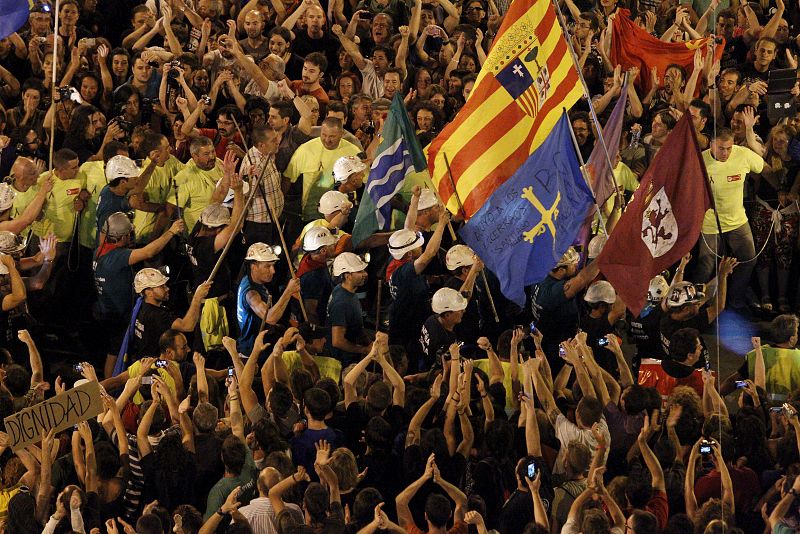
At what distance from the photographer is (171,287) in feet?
57.3

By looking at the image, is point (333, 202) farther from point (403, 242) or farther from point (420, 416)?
point (420, 416)

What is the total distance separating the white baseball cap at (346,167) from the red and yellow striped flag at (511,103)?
145 cm

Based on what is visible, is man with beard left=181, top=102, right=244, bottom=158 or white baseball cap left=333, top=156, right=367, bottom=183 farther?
man with beard left=181, top=102, right=244, bottom=158

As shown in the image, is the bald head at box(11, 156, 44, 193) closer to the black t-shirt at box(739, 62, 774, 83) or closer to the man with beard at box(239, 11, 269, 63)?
the man with beard at box(239, 11, 269, 63)

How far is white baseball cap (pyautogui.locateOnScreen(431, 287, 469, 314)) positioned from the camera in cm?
1570

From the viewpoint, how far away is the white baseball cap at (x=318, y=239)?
16.5 meters

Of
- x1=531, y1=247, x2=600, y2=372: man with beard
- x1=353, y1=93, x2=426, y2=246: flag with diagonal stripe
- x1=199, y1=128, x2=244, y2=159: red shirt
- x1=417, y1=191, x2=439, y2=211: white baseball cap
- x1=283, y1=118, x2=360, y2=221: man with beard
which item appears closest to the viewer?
x1=531, y1=247, x2=600, y2=372: man with beard

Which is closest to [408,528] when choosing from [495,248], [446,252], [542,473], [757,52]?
[542,473]

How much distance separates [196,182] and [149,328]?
8.09 ft

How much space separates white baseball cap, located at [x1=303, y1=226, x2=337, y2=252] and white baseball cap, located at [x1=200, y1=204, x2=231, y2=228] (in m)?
0.71

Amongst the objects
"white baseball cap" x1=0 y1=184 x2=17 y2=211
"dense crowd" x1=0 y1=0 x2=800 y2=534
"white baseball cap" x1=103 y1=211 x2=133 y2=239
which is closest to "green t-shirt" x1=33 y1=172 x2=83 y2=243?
"dense crowd" x1=0 y1=0 x2=800 y2=534

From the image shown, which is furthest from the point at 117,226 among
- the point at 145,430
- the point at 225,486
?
the point at 225,486

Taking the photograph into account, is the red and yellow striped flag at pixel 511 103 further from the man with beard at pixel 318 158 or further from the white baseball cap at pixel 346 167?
the man with beard at pixel 318 158

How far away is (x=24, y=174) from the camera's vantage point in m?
17.3
